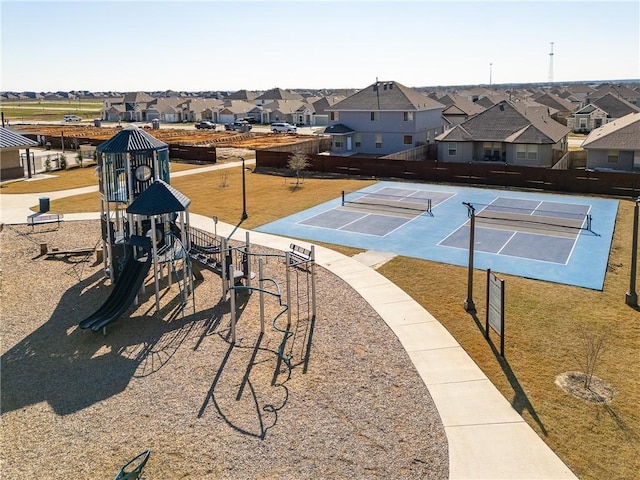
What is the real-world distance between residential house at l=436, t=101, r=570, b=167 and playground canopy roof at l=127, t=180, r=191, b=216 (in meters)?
34.8

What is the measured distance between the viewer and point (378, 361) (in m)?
13.9

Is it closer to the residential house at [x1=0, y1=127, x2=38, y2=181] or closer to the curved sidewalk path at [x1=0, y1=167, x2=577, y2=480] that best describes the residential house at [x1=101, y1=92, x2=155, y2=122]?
the residential house at [x1=0, y1=127, x2=38, y2=181]

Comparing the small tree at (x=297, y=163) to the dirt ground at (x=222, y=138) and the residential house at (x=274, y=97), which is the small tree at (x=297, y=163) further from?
the residential house at (x=274, y=97)

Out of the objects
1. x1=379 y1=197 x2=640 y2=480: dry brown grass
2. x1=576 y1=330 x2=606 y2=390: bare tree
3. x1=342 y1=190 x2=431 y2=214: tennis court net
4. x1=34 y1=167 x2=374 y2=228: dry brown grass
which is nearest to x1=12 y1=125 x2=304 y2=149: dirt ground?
x1=34 y1=167 x2=374 y2=228: dry brown grass

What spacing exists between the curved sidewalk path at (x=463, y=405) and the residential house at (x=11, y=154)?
116 ft

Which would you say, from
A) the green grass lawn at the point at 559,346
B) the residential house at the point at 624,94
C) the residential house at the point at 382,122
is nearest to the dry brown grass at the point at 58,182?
the residential house at the point at 382,122

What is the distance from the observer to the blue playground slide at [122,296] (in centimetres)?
1617

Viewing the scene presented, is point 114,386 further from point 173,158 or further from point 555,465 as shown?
point 173,158

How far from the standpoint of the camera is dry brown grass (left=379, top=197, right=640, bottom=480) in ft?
34.1

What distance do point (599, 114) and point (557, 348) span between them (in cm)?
7661

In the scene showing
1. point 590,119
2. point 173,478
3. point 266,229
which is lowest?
point 173,478

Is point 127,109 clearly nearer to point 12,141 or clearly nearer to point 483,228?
point 12,141

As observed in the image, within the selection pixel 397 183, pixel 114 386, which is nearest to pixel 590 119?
pixel 397 183

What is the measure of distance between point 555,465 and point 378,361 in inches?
196
